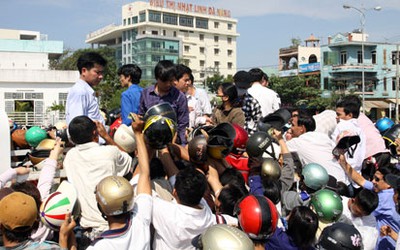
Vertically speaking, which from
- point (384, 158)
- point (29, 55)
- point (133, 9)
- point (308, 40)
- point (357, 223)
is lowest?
point (357, 223)

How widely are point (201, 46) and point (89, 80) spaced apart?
105m

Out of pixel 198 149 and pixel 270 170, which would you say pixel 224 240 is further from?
pixel 270 170

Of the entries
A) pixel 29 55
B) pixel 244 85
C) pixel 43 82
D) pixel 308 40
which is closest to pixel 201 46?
pixel 308 40

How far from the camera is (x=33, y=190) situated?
494cm

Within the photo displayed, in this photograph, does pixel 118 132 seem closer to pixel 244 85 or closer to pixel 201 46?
pixel 244 85

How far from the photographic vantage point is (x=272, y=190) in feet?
19.6

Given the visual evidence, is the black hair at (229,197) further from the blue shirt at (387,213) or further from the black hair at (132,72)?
the black hair at (132,72)

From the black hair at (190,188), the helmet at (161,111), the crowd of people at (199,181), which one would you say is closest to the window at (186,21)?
the crowd of people at (199,181)

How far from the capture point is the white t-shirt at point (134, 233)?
418 cm

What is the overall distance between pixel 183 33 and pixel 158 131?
105 m

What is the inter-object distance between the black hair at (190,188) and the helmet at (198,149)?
1061 millimetres

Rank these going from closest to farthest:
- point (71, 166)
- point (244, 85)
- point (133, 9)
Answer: point (71, 166), point (244, 85), point (133, 9)

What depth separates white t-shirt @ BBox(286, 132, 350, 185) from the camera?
7434 mm

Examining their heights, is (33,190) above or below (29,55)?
below
